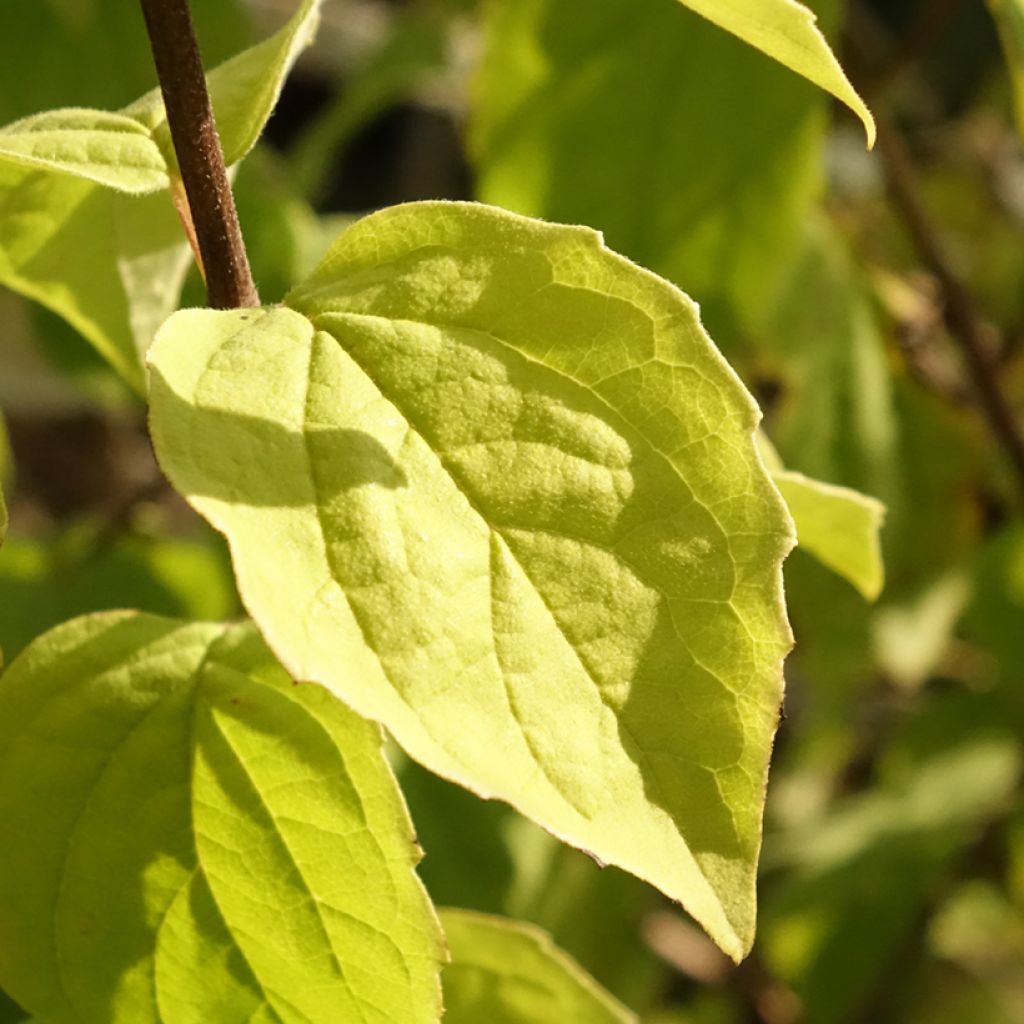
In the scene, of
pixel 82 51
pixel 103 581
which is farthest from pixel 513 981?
pixel 82 51

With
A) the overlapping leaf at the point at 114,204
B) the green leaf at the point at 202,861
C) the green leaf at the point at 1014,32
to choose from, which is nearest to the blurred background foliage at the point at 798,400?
the green leaf at the point at 1014,32

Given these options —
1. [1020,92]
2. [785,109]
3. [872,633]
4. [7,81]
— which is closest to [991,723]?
[872,633]

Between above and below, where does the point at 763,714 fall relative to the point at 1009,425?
above

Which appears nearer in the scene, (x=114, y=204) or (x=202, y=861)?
(x=202, y=861)

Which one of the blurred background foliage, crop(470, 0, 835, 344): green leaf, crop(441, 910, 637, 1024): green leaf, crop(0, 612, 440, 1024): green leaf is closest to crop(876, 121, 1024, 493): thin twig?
the blurred background foliage

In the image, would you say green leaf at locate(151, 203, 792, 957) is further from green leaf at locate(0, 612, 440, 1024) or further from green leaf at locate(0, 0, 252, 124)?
green leaf at locate(0, 0, 252, 124)

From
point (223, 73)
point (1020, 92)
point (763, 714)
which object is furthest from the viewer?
point (1020, 92)

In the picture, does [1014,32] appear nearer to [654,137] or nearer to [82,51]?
[654,137]

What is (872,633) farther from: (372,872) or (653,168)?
(372,872)
